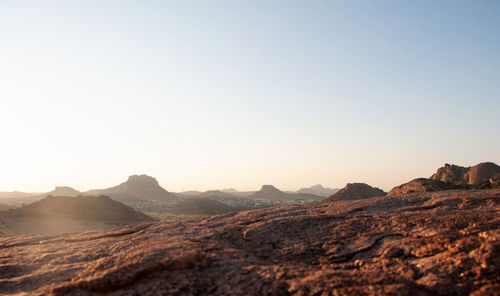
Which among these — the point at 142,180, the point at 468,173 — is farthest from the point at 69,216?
the point at 142,180

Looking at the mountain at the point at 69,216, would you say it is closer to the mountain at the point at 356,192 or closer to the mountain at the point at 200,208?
the mountain at the point at 200,208

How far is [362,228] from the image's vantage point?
5738 mm

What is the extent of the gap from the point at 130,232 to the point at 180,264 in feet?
15.1

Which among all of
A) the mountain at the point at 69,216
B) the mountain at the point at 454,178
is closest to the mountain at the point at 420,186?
the mountain at the point at 454,178

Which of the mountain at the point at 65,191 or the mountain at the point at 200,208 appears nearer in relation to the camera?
the mountain at the point at 200,208

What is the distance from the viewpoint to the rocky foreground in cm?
369

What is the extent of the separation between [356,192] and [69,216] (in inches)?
1523

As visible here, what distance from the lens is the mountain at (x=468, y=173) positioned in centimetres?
4150

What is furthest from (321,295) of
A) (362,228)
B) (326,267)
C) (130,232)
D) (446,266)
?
(130,232)

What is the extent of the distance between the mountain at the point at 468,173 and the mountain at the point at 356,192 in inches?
378

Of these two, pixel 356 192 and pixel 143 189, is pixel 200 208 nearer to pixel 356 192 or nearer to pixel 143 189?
pixel 356 192

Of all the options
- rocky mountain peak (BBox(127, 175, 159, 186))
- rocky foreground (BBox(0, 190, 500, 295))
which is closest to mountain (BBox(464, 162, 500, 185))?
rocky foreground (BBox(0, 190, 500, 295))

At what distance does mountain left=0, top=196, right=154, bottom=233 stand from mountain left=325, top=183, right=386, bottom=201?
88.7 ft

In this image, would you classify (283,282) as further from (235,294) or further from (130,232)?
(130,232)
